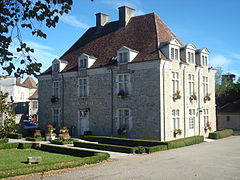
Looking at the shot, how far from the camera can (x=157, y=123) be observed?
23.5 m

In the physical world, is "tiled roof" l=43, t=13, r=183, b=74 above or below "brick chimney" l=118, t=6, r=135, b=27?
below

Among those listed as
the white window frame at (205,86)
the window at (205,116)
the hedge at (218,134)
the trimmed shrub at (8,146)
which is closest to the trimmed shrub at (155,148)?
the hedge at (218,134)

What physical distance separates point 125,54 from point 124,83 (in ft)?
8.44

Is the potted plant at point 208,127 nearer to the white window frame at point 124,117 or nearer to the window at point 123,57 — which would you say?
the white window frame at point 124,117

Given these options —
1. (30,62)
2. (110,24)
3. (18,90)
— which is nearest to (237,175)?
(30,62)

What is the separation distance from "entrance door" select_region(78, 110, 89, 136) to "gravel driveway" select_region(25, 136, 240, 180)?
1178 cm

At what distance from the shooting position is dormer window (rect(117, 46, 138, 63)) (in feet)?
82.6

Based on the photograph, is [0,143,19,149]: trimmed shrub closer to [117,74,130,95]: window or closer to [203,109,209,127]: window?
[117,74,130,95]: window

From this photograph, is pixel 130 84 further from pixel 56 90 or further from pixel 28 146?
pixel 56 90

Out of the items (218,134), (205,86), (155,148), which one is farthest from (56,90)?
(218,134)

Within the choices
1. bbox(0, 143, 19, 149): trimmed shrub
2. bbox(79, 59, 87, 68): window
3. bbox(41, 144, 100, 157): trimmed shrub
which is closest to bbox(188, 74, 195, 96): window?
bbox(79, 59, 87, 68): window

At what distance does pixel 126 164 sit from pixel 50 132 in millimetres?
13296

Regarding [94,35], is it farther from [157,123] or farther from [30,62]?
[30,62]

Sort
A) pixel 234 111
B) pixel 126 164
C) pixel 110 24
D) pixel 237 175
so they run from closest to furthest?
pixel 237 175
pixel 126 164
pixel 110 24
pixel 234 111
